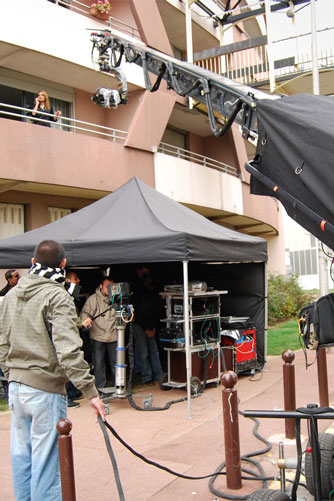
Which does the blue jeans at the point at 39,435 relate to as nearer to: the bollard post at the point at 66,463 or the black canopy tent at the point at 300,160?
the bollard post at the point at 66,463

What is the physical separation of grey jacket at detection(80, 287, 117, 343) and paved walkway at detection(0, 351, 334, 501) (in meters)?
1.06

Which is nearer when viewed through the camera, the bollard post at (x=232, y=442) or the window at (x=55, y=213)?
the bollard post at (x=232, y=442)

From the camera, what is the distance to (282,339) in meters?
16.0

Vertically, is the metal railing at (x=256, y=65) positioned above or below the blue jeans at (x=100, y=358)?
above

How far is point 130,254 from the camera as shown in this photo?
26.7 feet

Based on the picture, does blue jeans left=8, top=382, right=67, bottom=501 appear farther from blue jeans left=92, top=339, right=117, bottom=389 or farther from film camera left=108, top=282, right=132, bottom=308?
blue jeans left=92, top=339, right=117, bottom=389

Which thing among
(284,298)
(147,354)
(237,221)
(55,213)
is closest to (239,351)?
(147,354)

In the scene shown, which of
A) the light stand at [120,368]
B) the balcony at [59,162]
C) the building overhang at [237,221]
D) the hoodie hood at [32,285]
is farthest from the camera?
the building overhang at [237,221]

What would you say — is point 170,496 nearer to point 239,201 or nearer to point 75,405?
point 75,405

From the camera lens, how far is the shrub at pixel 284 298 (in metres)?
21.0

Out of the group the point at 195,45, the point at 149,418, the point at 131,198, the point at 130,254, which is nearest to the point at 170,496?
the point at 149,418

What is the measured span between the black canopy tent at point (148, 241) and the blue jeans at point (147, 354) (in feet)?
4.52

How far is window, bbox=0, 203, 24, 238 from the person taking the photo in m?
13.9

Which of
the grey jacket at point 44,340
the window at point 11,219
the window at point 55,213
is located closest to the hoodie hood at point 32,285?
the grey jacket at point 44,340
